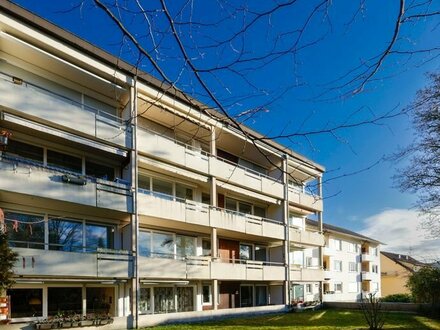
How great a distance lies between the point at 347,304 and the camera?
32000 millimetres

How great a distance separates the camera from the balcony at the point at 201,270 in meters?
19.7

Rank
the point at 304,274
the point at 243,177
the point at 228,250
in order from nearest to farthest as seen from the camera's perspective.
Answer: the point at 243,177 → the point at 228,250 → the point at 304,274

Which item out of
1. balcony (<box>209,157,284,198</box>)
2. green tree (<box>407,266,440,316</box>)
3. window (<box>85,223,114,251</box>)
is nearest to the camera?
window (<box>85,223,114,251</box>)

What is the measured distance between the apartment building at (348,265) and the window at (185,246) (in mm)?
24797

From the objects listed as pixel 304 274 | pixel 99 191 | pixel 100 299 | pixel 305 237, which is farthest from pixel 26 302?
pixel 305 237

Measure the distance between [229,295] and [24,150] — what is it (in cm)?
1552

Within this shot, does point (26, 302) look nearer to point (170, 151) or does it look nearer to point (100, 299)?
point (100, 299)

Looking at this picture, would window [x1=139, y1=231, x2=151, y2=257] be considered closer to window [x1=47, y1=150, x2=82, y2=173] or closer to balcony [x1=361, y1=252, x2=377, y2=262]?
window [x1=47, y1=150, x2=82, y2=173]

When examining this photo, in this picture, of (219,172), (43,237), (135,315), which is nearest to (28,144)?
(43,237)

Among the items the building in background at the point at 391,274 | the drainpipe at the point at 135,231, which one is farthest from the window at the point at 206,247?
the building in background at the point at 391,274

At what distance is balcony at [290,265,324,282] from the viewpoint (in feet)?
99.5

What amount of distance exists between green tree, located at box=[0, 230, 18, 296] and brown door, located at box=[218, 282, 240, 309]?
576 inches

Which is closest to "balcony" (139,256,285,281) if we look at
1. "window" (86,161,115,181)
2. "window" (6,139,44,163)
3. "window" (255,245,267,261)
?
"window" (255,245,267,261)

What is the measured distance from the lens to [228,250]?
2758 centimetres
